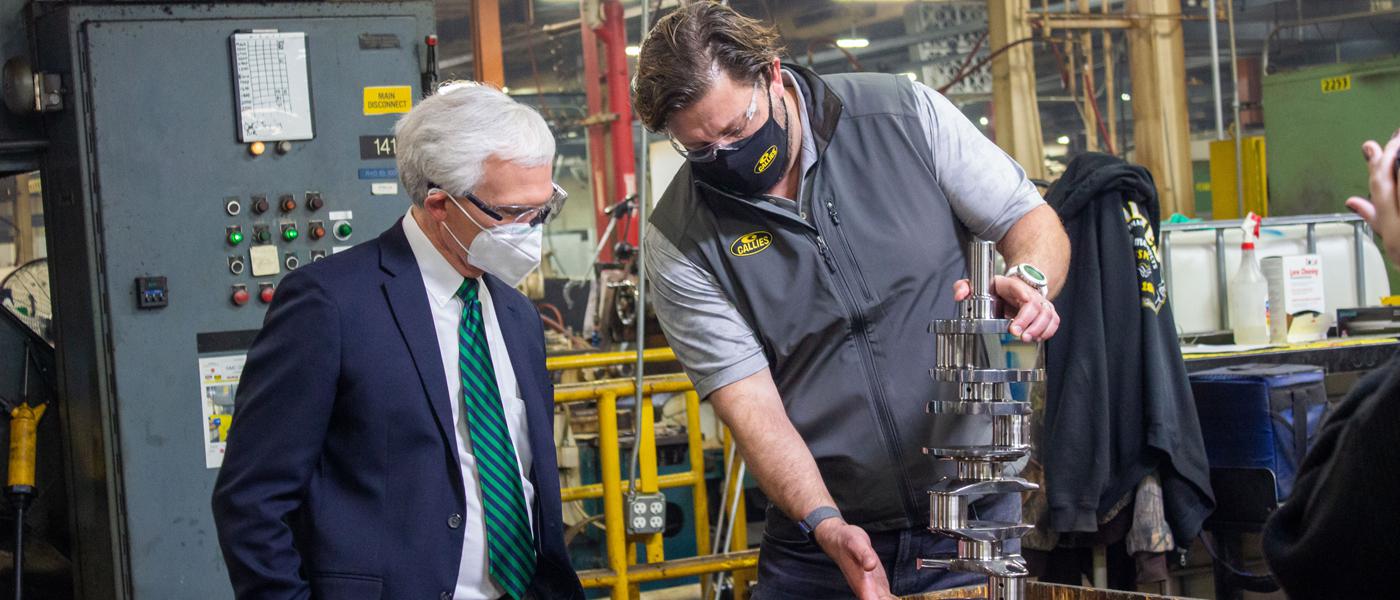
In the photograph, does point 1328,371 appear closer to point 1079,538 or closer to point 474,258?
point 1079,538

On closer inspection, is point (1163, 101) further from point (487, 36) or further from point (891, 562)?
point (891, 562)

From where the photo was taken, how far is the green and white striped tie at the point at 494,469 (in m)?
1.54

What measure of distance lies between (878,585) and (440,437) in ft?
1.72

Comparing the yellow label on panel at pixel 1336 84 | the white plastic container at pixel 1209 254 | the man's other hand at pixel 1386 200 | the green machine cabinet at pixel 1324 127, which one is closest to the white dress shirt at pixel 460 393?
the man's other hand at pixel 1386 200

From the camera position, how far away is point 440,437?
150 centimetres

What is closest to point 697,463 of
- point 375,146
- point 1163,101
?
point 375,146

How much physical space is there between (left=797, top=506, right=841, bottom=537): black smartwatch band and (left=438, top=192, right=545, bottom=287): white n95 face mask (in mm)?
455

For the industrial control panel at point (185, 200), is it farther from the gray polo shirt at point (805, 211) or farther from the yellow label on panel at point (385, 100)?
the gray polo shirt at point (805, 211)

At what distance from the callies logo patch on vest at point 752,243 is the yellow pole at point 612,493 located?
5.13ft

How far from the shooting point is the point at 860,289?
1641 mm

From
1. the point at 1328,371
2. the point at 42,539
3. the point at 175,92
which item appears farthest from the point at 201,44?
the point at 1328,371

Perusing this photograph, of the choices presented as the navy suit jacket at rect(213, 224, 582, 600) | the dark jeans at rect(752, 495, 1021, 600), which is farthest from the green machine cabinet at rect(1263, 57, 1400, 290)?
the navy suit jacket at rect(213, 224, 582, 600)

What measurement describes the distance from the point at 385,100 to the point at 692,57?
5.42 ft

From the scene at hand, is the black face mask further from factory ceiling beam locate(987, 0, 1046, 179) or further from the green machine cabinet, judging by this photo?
factory ceiling beam locate(987, 0, 1046, 179)
